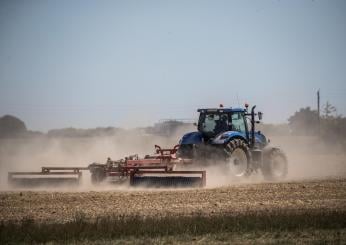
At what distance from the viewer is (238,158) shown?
21.3 metres

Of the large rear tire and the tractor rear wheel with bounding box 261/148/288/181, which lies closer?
the large rear tire

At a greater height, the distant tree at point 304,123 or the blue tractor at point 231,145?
the distant tree at point 304,123

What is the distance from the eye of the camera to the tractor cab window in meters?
21.9

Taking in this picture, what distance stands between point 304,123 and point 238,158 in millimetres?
47964

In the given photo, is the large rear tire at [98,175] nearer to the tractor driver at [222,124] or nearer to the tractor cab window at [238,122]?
the tractor driver at [222,124]

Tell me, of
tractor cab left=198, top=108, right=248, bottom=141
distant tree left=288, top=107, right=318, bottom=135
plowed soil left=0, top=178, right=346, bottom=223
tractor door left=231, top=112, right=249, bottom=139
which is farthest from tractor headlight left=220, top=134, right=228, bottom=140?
distant tree left=288, top=107, right=318, bottom=135

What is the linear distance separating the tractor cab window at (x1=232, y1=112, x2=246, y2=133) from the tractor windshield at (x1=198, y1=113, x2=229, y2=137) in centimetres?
28

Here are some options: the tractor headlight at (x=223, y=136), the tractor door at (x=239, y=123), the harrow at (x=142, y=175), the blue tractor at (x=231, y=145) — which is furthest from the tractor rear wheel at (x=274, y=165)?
the harrow at (x=142, y=175)

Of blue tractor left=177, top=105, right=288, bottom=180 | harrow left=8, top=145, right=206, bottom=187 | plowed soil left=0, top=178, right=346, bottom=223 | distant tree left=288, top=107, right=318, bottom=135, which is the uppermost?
distant tree left=288, top=107, right=318, bottom=135

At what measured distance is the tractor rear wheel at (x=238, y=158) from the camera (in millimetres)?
20828

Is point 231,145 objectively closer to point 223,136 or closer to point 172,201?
point 223,136

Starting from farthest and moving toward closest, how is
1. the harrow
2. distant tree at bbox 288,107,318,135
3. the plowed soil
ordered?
distant tree at bbox 288,107,318,135 → the harrow → the plowed soil

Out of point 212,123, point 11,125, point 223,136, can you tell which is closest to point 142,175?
point 223,136

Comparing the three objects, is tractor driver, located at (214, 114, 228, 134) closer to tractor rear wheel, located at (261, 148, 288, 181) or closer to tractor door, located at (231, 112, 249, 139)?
tractor door, located at (231, 112, 249, 139)
